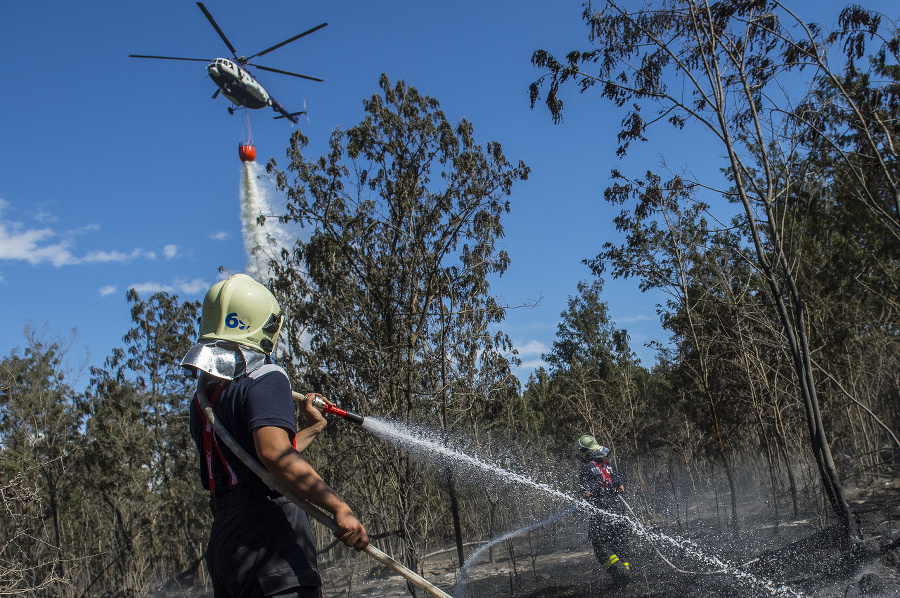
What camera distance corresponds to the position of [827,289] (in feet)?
56.1

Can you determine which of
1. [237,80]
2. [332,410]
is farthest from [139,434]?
[332,410]

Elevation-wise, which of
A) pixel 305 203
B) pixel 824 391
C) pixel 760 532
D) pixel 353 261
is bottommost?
pixel 760 532

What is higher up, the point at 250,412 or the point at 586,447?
the point at 250,412

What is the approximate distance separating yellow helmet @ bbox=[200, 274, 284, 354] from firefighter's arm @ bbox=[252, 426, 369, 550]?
38cm

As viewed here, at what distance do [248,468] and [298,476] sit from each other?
0.83 feet

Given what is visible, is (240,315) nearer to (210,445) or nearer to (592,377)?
(210,445)

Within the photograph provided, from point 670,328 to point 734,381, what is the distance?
3.31 meters

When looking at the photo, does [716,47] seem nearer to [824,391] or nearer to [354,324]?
[354,324]

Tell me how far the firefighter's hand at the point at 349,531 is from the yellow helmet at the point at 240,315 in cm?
63

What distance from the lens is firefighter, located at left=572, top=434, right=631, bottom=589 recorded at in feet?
28.3

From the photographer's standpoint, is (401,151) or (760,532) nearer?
(401,151)

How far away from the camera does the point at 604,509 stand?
8938 millimetres

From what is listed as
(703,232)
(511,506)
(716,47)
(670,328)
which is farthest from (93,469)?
(716,47)

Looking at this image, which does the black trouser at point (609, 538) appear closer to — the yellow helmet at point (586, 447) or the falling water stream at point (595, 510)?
the falling water stream at point (595, 510)
